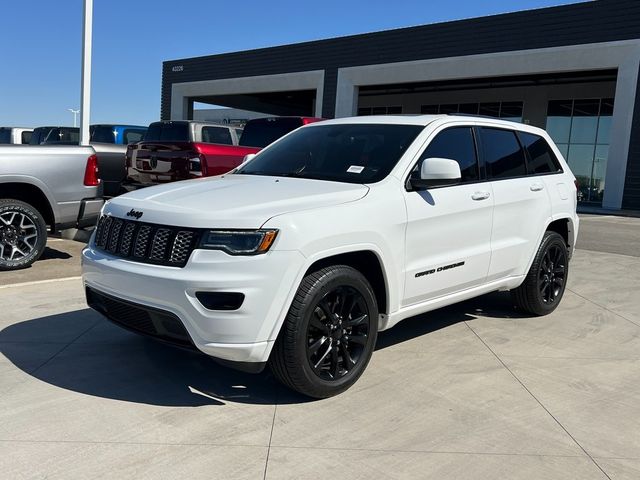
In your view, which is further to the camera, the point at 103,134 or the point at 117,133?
the point at 103,134

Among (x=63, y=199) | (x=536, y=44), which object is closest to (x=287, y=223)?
(x=63, y=199)

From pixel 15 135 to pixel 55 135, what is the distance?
272cm

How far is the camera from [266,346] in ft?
10.8

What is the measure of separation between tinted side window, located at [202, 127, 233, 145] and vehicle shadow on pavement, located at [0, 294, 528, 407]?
5.92 m

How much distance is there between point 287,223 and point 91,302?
1.65 meters

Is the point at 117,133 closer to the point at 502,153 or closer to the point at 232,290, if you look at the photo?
the point at 502,153

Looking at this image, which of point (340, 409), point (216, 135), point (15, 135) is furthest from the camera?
point (15, 135)

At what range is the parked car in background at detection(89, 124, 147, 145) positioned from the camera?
14.6 meters

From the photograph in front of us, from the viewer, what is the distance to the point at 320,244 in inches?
135

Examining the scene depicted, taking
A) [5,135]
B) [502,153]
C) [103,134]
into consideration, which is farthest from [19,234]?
[5,135]

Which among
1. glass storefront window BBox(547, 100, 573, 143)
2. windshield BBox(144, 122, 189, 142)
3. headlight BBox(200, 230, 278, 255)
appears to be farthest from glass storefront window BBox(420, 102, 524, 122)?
headlight BBox(200, 230, 278, 255)

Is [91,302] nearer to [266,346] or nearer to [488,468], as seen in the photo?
[266,346]

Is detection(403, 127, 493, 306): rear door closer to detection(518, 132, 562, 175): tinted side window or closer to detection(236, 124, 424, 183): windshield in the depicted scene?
detection(236, 124, 424, 183): windshield

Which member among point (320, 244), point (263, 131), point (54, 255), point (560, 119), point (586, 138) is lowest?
point (54, 255)
